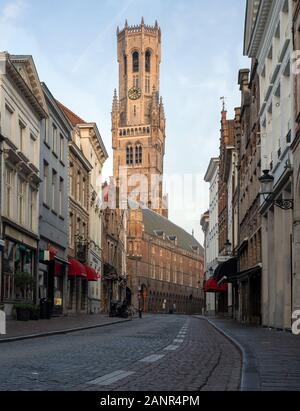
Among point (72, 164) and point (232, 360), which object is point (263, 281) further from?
point (72, 164)

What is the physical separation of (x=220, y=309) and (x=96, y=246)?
13.8 m

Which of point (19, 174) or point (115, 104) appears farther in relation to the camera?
point (115, 104)

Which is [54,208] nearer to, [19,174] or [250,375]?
[19,174]

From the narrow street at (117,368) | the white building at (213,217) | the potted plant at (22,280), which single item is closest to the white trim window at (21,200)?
the potted plant at (22,280)

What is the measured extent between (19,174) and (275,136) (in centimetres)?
1167

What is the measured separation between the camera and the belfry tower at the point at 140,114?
16538 cm

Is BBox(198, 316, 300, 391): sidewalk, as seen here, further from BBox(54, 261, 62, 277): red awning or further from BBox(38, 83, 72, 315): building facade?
BBox(54, 261, 62, 277): red awning

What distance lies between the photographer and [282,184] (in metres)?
24.7

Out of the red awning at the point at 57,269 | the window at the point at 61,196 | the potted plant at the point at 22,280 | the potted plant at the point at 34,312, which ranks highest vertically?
the window at the point at 61,196

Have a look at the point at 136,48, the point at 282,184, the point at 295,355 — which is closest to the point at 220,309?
the point at 282,184

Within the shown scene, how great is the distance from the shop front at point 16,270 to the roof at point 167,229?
343ft

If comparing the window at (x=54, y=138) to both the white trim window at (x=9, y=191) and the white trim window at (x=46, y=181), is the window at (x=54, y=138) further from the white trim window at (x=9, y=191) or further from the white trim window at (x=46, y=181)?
the white trim window at (x=9, y=191)

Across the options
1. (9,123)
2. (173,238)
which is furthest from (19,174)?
(173,238)

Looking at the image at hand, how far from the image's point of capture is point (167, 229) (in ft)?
533
